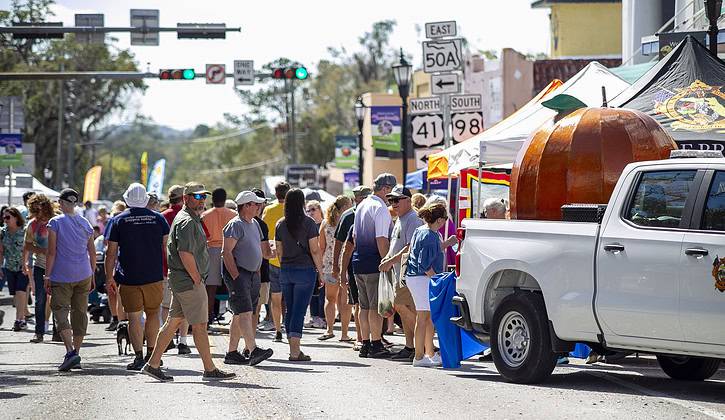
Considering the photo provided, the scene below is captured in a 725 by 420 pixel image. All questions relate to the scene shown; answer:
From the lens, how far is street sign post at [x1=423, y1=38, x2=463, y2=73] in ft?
77.3

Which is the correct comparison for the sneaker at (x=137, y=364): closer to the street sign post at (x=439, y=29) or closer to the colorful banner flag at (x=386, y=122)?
the street sign post at (x=439, y=29)

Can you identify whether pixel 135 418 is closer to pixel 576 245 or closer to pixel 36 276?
pixel 576 245

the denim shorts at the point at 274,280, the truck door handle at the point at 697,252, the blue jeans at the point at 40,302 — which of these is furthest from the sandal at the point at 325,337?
the truck door handle at the point at 697,252

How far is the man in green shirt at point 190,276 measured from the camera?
12555 millimetres

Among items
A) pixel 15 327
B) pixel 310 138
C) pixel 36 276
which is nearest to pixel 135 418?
pixel 36 276

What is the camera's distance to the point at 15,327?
20156 mm

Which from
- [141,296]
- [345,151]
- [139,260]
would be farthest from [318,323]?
[345,151]

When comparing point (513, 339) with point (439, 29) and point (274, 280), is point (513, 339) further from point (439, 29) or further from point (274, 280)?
point (439, 29)

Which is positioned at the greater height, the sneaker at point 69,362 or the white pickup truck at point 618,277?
the white pickup truck at point 618,277

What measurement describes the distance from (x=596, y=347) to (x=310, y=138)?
267ft

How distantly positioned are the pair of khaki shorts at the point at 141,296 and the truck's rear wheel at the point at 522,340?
375 centimetres

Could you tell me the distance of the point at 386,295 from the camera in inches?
574

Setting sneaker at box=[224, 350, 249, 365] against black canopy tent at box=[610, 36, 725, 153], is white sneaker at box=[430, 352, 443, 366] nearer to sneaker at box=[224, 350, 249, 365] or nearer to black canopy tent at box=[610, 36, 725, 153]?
sneaker at box=[224, 350, 249, 365]

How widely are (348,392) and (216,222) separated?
6.12 metres
